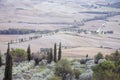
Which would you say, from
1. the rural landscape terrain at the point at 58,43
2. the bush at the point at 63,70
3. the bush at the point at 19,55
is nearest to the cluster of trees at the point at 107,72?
the rural landscape terrain at the point at 58,43

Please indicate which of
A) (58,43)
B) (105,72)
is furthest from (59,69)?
(58,43)

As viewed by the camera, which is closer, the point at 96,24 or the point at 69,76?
the point at 69,76

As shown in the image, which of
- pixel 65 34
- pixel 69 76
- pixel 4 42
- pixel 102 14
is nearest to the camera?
pixel 69 76

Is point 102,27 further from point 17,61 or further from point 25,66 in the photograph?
point 25,66

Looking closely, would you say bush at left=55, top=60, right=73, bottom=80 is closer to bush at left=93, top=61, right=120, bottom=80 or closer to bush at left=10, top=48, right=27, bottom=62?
bush at left=93, top=61, right=120, bottom=80

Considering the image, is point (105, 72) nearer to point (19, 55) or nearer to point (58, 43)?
point (19, 55)

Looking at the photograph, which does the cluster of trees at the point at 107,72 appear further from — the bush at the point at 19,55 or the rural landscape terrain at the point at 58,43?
the bush at the point at 19,55

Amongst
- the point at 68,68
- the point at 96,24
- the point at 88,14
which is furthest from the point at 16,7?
the point at 68,68

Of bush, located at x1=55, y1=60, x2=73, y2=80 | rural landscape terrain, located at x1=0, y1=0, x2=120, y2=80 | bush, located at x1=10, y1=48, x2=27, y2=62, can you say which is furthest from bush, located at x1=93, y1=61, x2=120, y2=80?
bush, located at x1=10, y1=48, x2=27, y2=62
